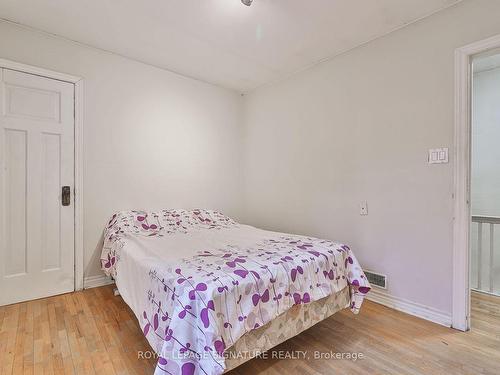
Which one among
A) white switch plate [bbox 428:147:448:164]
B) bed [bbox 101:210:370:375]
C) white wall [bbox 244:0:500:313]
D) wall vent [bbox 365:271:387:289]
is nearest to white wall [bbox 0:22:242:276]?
bed [bbox 101:210:370:375]

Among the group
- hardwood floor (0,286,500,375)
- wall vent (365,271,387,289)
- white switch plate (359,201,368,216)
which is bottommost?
hardwood floor (0,286,500,375)

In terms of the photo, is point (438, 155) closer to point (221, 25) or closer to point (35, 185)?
point (221, 25)

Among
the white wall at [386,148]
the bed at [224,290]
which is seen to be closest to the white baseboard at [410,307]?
the white wall at [386,148]

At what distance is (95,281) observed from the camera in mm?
2811

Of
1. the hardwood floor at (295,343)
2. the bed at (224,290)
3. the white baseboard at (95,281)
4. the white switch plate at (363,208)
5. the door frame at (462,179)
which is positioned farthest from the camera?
the white baseboard at (95,281)

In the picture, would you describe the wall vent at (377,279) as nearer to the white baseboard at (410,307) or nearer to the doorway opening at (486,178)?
the white baseboard at (410,307)

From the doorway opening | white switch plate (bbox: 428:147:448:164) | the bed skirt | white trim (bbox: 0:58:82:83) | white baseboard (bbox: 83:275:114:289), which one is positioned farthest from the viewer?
the doorway opening

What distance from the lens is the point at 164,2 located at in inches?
81.6

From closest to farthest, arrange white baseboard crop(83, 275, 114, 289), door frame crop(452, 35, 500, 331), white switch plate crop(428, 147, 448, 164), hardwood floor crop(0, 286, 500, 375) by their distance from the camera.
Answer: hardwood floor crop(0, 286, 500, 375) → door frame crop(452, 35, 500, 331) → white switch plate crop(428, 147, 448, 164) → white baseboard crop(83, 275, 114, 289)

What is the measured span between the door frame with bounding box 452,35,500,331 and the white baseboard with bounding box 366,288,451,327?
8 centimetres

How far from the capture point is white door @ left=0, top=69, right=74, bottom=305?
235 cm

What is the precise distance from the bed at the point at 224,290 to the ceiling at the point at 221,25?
189cm

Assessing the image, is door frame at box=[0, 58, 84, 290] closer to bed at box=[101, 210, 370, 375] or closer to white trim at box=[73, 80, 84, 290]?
white trim at box=[73, 80, 84, 290]

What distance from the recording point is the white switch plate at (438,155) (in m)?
2.08
